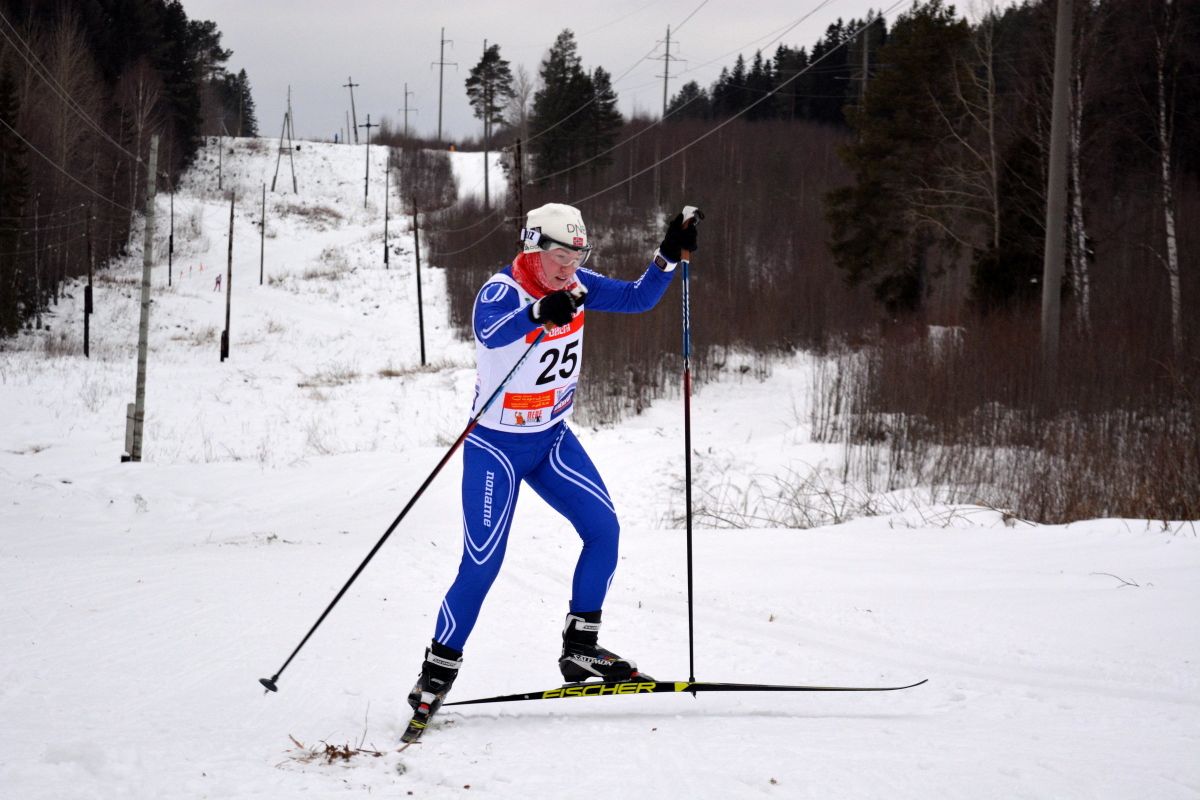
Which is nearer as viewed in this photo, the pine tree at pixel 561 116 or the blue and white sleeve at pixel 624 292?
the blue and white sleeve at pixel 624 292

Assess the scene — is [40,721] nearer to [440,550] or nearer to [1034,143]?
[440,550]

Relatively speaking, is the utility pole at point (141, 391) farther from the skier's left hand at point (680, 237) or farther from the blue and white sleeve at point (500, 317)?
the skier's left hand at point (680, 237)

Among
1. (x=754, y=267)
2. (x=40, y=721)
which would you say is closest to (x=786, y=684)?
(x=40, y=721)

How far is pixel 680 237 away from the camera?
14.7ft

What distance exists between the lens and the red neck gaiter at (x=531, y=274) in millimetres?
4113

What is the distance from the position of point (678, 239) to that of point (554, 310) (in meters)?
1.12

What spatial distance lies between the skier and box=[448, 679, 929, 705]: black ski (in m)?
0.09

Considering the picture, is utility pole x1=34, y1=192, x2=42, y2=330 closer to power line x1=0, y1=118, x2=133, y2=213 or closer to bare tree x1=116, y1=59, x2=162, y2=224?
power line x1=0, y1=118, x2=133, y2=213

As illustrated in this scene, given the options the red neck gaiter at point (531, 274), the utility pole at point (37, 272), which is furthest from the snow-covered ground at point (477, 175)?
the red neck gaiter at point (531, 274)

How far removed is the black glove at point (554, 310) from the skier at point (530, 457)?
0.23ft

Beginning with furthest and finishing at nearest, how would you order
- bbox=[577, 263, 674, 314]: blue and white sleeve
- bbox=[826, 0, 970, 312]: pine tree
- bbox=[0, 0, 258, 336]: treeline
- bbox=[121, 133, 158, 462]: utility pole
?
1. bbox=[0, 0, 258, 336]: treeline
2. bbox=[826, 0, 970, 312]: pine tree
3. bbox=[121, 133, 158, 462]: utility pole
4. bbox=[577, 263, 674, 314]: blue and white sleeve

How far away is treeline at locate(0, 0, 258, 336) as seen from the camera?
3127 centimetres

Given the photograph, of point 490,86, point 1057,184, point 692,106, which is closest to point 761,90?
point 692,106

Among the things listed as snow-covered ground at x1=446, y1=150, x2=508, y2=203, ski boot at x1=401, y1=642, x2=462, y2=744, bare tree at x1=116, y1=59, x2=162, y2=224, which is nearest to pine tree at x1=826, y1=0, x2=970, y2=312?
ski boot at x1=401, y1=642, x2=462, y2=744
